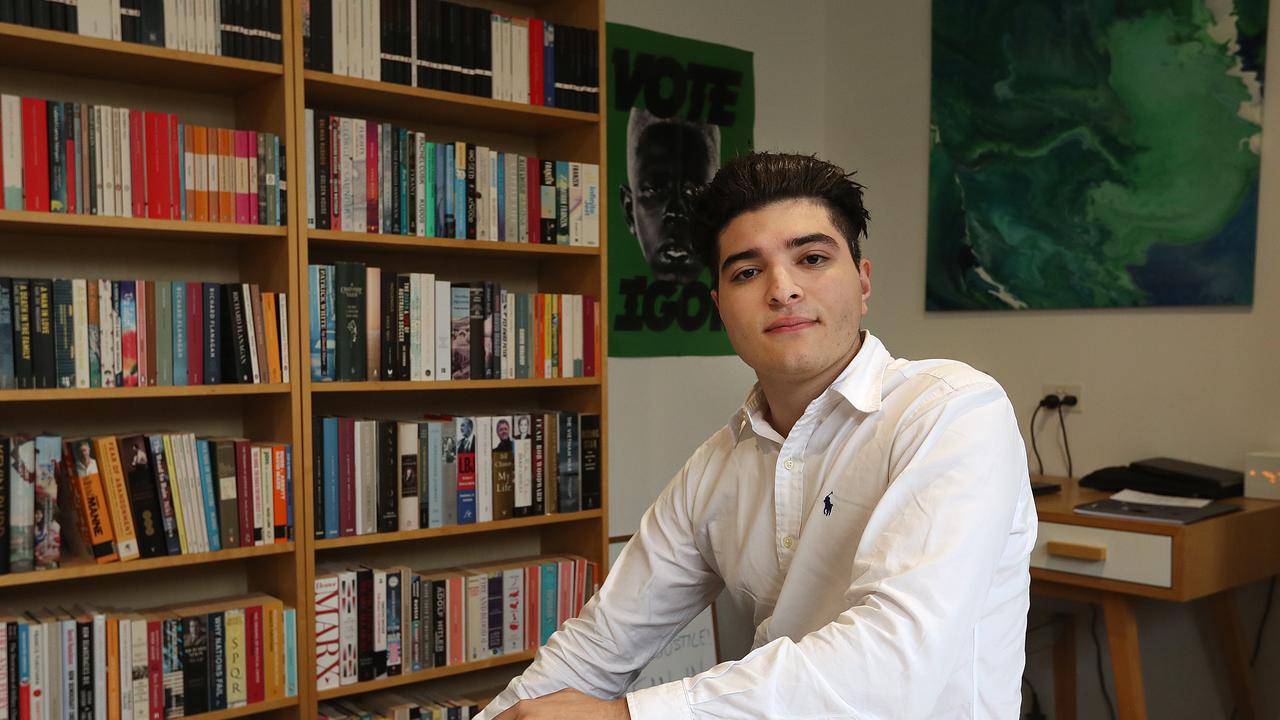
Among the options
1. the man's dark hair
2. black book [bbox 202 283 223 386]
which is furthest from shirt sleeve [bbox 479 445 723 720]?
black book [bbox 202 283 223 386]

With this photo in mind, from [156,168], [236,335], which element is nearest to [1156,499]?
[236,335]

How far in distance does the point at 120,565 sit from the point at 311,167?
935 mm

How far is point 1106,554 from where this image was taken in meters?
2.52

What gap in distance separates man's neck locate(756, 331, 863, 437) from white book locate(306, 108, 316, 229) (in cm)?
127

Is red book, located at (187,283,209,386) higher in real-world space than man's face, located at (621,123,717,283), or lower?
lower

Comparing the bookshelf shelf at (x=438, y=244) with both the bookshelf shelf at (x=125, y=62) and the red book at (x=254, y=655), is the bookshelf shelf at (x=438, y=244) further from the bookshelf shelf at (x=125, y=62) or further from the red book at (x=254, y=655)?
the red book at (x=254, y=655)

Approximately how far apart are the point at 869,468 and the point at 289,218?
1.47 meters

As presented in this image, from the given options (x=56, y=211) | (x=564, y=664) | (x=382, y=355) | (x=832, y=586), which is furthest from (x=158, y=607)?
(x=832, y=586)

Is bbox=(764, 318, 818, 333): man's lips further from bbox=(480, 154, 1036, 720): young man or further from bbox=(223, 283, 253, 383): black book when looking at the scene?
bbox=(223, 283, 253, 383): black book

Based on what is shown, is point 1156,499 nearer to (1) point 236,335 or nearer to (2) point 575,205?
(2) point 575,205

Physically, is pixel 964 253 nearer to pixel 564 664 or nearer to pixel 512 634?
Result: pixel 512 634

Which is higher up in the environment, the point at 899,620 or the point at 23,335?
the point at 23,335

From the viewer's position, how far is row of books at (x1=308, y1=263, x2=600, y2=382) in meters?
2.38

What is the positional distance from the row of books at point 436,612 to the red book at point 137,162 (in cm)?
91
